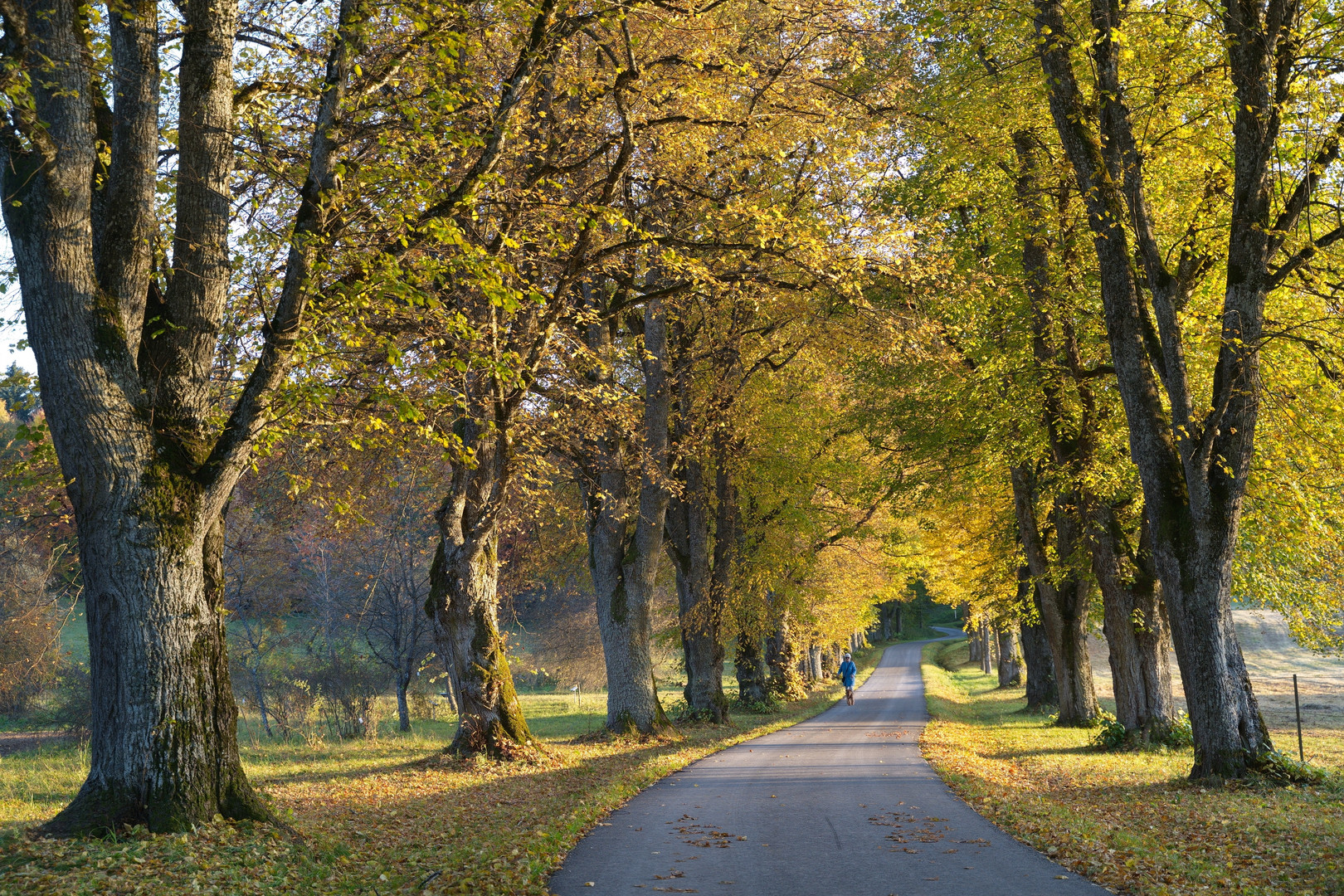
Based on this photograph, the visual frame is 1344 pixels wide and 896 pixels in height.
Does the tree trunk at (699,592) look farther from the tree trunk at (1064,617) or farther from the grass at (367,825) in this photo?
the tree trunk at (1064,617)

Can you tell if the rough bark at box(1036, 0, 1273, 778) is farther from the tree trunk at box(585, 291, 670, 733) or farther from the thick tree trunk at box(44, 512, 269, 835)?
the thick tree trunk at box(44, 512, 269, 835)

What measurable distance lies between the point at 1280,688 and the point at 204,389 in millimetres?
46170

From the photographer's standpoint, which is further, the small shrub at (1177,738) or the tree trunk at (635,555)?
the tree trunk at (635,555)

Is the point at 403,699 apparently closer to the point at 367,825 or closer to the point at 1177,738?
the point at 367,825

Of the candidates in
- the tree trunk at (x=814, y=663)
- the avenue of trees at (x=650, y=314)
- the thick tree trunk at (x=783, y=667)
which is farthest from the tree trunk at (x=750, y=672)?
the tree trunk at (x=814, y=663)

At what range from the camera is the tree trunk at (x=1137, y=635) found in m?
17.8

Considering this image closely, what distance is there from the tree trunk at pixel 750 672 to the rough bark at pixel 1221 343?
60.4 feet

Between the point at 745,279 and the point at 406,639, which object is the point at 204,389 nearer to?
the point at 745,279

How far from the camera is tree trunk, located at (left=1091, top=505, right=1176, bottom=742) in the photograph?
58.3 ft

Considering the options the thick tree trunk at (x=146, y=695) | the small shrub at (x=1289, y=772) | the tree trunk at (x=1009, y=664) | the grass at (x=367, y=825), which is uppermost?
the thick tree trunk at (x=146, y=695)

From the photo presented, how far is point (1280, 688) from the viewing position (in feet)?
134

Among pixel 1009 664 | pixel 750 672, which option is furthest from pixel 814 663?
pixel 750 672

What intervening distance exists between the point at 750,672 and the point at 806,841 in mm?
21900

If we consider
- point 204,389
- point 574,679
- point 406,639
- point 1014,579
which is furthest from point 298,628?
point 204,389
